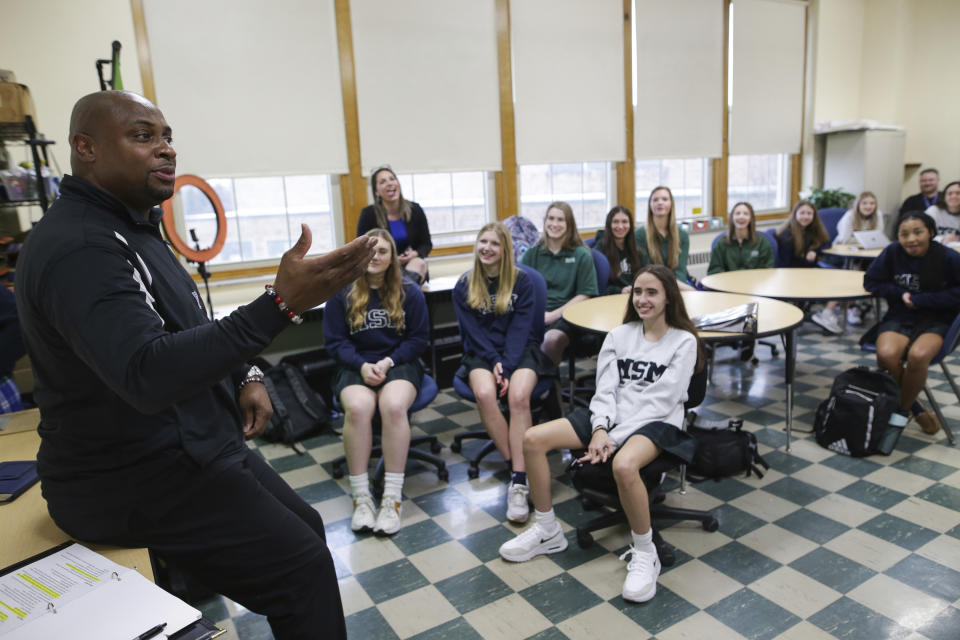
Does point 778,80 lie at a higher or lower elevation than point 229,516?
higher

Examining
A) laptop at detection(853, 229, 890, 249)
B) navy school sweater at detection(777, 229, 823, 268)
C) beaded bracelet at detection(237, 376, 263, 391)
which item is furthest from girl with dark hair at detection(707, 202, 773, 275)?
beaded bracelet at detection(237, 376, 263, 391)

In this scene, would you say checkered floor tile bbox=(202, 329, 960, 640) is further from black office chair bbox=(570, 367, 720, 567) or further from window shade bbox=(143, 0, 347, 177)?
window shade bbox=(143, 0, 347, 177)

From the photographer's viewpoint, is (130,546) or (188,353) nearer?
(188,353)

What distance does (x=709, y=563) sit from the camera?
2.37 meters

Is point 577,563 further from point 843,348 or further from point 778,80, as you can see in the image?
point 778,80

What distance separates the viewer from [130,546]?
1.24 meters

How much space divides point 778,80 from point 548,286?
5.12 metres

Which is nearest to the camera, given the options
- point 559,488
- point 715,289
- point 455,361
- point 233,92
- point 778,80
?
point 559,488

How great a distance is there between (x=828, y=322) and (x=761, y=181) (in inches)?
109

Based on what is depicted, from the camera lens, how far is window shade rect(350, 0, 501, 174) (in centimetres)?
490

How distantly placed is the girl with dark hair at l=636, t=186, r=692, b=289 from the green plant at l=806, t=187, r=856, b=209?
3.61m

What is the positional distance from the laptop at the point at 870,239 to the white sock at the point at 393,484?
501 cm

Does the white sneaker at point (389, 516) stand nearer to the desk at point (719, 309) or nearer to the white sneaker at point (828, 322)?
the desk at point (719, 309)

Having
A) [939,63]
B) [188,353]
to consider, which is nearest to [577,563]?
[188,353]
